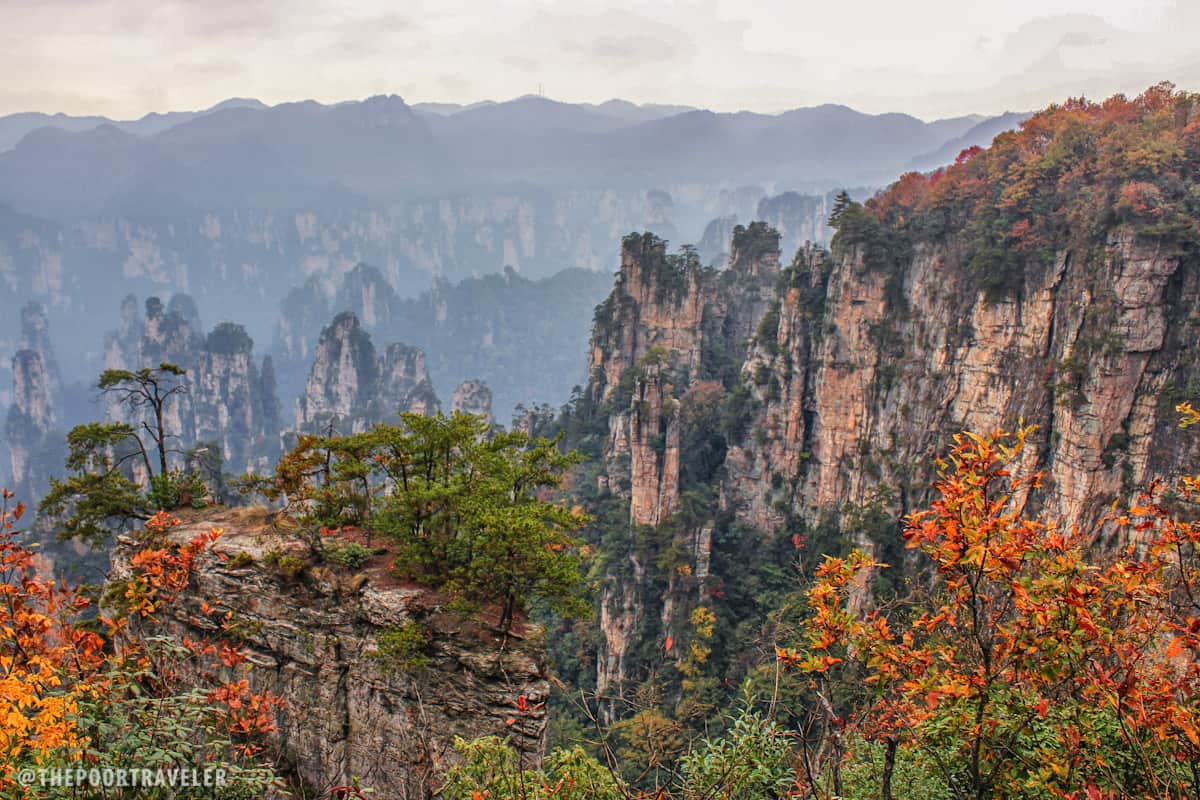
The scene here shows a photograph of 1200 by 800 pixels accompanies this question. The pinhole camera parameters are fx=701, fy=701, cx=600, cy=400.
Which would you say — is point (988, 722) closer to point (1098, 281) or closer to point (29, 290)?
point (1098, 281)

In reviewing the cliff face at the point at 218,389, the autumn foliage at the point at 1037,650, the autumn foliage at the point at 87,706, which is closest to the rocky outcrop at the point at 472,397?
the cliff face at the point at 218,389

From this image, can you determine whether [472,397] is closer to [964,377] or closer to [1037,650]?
[964,377]

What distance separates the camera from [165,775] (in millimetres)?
4781

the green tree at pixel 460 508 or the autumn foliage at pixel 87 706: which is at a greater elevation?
the autumn foliage at pixel 87 706

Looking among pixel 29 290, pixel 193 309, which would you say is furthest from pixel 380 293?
pixel 29 290

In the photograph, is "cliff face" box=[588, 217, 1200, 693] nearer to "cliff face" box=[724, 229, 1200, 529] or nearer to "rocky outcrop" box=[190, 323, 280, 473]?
"cliff face" box=[724, 229, 1200, 529]

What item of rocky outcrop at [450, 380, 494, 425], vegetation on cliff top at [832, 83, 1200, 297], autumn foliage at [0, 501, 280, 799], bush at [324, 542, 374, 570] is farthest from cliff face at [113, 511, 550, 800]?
rocky outcrop at [450, 380, 494, 425]

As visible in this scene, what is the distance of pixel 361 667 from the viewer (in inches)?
473

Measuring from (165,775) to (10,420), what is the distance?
117154 mm

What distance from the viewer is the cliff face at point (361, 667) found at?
37.3 ft

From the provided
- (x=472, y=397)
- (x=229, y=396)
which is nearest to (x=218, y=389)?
(x=229, y=396)

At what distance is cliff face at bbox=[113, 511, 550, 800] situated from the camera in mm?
11383

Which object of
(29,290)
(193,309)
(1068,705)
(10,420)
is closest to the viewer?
(1068,705)

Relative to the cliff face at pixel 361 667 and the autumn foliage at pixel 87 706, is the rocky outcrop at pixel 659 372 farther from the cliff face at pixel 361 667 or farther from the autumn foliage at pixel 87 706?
the autumn foliage at pixel 87 706
